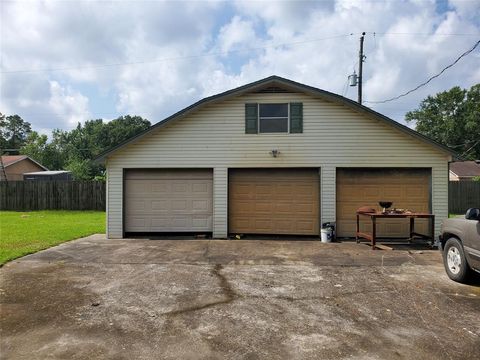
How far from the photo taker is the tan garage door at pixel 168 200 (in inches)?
466

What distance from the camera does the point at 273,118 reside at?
1175 cm

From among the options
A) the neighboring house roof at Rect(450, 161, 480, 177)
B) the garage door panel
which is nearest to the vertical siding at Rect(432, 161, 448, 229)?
the garage door panel

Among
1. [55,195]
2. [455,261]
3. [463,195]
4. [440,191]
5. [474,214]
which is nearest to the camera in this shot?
[474,214]

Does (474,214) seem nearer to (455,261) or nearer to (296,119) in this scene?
(455,261)

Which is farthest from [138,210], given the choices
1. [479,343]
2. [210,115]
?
[479,343]

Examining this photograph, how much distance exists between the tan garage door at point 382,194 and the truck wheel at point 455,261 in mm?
4559

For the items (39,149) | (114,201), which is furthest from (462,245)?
(39,149)

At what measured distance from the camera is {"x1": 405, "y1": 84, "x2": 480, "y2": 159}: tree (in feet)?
151

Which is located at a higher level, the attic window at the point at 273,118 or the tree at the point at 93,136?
the tree at the point at 93,136

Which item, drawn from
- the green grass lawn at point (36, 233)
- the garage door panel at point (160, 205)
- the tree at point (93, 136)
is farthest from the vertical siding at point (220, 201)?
the tree at point (93, 136)

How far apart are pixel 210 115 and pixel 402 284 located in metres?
7.63

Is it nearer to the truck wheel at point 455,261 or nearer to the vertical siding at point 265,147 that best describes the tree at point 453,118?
the vertical siding at point 265,147

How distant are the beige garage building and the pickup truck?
15.0 ft

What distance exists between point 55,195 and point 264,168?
15.2 m
